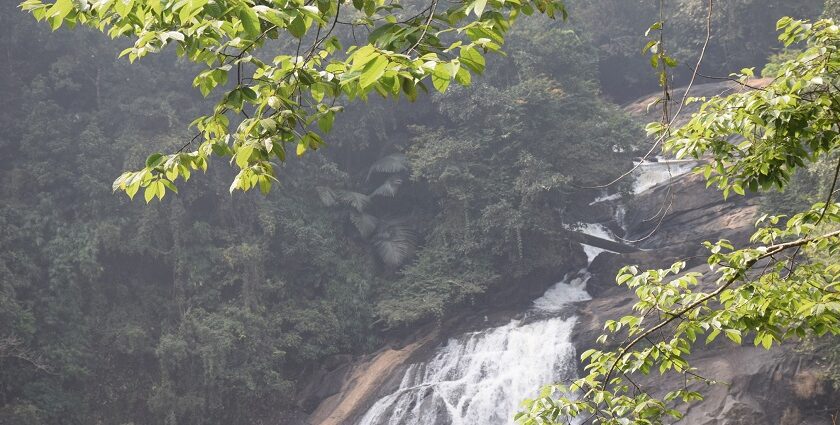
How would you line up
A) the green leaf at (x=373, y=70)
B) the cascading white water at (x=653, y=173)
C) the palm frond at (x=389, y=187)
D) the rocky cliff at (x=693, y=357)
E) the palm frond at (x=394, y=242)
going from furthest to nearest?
the cascading white water at (x=653, y=173) < the palm frond at (x=389, y=187) < the palm frond at (x=394, y=242) < the rocky cliff at (x=693, y=357) < the green leaf at (x=373, y=70)

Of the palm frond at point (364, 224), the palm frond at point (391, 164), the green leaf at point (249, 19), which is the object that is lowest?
the palm frond at point (364, 224)

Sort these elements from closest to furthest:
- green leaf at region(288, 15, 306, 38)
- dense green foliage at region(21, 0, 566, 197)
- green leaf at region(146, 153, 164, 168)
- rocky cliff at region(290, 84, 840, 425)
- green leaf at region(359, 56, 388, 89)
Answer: green leaf at region(359, 56, 388, 89) → dense green foliage at region(21, 0, 566, 197) → green leaf at region(288, 15, 306, 38) → green leaf at region(146, 153, 164, 168) → rocky cliff at region(290, 84, 840, 425)

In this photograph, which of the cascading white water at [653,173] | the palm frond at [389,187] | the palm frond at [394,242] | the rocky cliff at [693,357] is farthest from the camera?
the cascading white water at [653,173]

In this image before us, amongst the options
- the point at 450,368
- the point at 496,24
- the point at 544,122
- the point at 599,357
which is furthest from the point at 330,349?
the point at 496,24

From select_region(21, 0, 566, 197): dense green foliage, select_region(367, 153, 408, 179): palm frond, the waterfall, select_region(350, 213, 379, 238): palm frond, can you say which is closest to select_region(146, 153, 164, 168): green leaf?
select_region(21, 0, 566, 197): dense green foliage

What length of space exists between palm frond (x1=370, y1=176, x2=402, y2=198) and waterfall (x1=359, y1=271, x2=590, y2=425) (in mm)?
5184

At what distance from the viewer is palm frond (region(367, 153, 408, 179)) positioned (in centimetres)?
1997

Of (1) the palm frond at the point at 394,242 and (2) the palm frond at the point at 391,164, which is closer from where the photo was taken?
(1) the palm frond at the point at 394,242

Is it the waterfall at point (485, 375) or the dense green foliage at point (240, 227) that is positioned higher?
the dense green foliage at point (240, 227)

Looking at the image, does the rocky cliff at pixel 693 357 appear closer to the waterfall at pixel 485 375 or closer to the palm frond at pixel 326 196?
the waterfall at pixel 485 375

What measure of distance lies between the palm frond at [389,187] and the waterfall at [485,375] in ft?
17.0

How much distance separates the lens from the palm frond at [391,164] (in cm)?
1997

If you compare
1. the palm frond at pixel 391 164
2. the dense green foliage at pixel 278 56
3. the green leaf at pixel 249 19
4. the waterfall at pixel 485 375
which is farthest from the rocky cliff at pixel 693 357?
the green leaf at pixel 249 19

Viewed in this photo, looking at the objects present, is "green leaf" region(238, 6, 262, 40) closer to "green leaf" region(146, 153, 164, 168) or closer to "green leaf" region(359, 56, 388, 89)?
"green leaf" region(359, 56, 388, 89)
